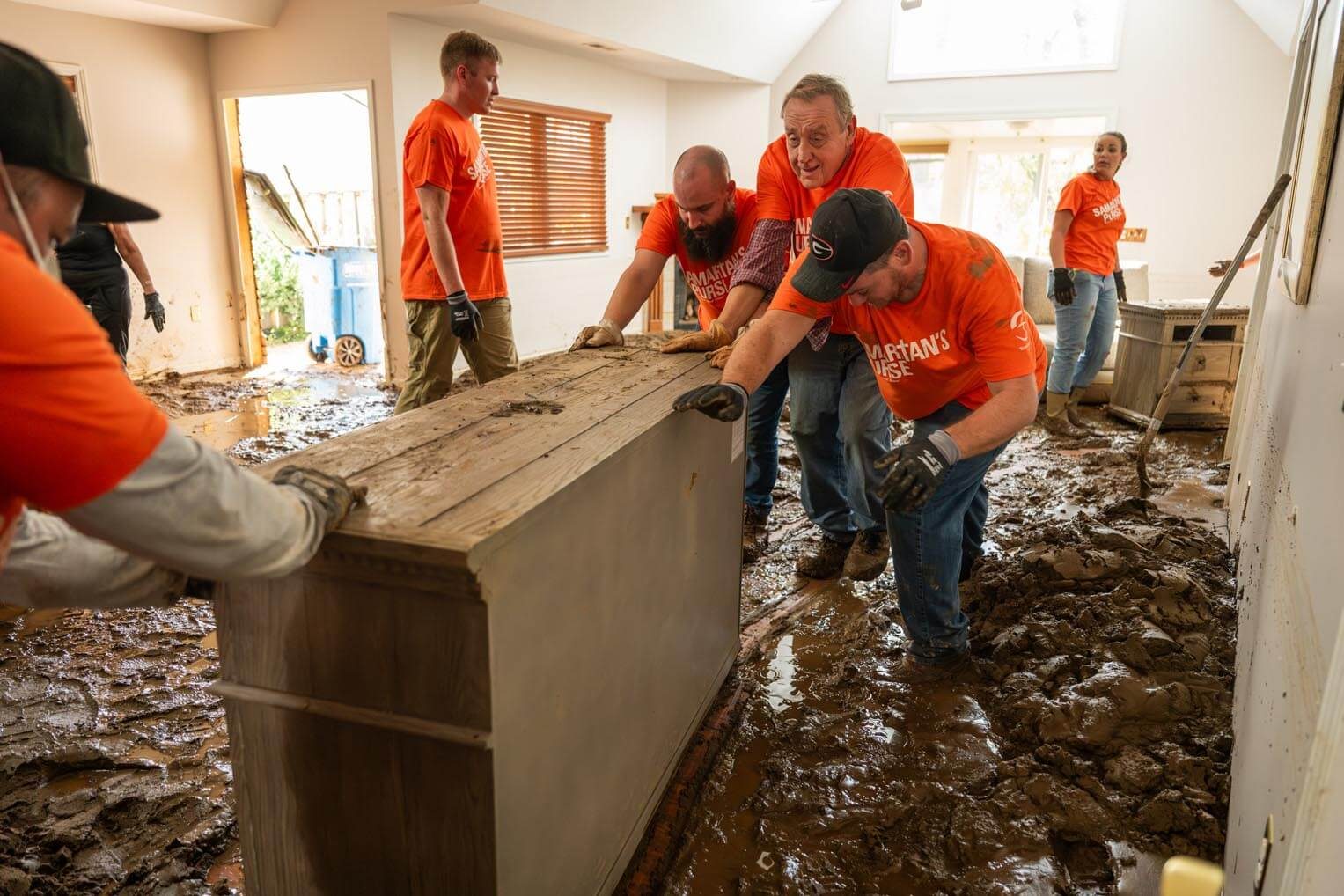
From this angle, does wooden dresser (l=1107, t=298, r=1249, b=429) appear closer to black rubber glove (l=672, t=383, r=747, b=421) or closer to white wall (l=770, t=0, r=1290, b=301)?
white wall (l=770, t=0, r=1290, b=301)

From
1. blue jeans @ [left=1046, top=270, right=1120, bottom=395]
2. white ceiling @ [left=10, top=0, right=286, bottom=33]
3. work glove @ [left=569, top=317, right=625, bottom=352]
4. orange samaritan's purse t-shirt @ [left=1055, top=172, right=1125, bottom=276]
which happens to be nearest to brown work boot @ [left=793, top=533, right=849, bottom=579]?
work glove @ [left=569, top=317, right=625, bottom=352]

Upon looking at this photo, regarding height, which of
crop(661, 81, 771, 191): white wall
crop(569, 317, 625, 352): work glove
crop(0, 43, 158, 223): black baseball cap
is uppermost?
crop(661, 81, 771, 191): white wall

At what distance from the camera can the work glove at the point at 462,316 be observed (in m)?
3.06

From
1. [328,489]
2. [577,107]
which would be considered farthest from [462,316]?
[577,107]

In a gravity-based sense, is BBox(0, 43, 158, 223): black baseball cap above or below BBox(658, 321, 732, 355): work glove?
above

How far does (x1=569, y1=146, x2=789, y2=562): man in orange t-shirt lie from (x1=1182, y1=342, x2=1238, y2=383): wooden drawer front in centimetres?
283

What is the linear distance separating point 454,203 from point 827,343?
1.51m

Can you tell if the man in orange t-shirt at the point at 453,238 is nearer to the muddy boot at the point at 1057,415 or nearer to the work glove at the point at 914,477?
the work glove at the point at 914,477

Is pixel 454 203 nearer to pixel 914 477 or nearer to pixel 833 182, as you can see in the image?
pixel 833 182

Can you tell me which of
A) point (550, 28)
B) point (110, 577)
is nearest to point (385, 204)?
point (550, 28)

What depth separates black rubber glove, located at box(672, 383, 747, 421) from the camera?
160 centimetres

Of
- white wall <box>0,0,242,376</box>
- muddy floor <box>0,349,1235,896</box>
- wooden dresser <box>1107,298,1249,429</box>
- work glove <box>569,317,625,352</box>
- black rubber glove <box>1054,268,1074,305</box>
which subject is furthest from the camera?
white wall <box>0,0,242,376</box>

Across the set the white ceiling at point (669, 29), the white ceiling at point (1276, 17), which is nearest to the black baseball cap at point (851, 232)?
the white ceiling at point (669, 29)

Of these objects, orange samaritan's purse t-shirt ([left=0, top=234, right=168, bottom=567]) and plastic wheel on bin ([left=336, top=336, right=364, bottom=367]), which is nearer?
orange samaritan's purse t-shirt ([left=0, top=234, right=168, bottom=567])
